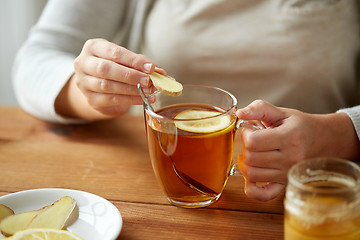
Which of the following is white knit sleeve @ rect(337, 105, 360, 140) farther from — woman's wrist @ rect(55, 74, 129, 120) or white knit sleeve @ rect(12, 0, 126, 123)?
white knit sleeve @ rect(12, 0, 126, 123)

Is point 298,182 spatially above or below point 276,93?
above

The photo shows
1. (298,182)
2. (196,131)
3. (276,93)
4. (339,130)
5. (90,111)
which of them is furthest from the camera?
(276,93)

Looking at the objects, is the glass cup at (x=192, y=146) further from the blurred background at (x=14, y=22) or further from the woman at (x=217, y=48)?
the blurred background at (x=14, y=22)

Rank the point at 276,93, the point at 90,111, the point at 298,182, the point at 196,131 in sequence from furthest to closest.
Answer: the point at 276,93 < the point at 90,111 < the point at 196,131 < the point at 298,182

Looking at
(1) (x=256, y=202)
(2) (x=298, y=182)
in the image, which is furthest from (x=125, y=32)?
(2) (x=298, y=182)

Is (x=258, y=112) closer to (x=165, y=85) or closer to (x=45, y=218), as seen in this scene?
(x=165, y=85)

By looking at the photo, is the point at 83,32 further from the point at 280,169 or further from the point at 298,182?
the point at 298,182

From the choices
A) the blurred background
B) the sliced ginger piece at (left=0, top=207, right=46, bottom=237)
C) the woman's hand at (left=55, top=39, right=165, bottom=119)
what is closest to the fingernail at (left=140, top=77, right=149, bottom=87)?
the woman's hand at (left=55, top=39, right=165, bottom=119)
